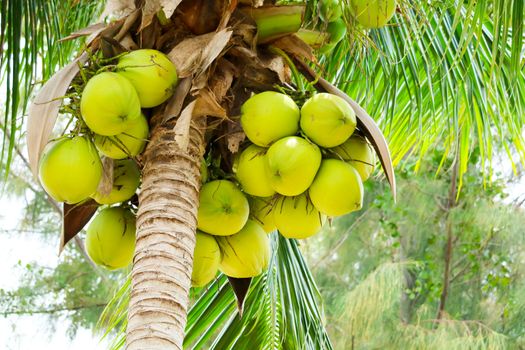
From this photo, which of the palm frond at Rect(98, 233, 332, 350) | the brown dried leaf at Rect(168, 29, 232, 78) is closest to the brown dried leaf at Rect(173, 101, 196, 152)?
the brown dried leaf at Rect(168, 29, 232, 78)

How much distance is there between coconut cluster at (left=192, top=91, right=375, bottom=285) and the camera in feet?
6.31

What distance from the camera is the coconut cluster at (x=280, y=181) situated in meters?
1.92

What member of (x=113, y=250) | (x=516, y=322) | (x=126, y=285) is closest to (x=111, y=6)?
(x=113, y=250)

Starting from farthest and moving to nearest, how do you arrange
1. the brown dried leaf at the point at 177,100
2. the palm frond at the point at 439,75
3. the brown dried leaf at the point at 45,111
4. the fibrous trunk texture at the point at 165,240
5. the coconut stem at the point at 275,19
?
the palm frond at the point at 439,75
the coconut stem at the point at 275,19
the brown dried leaf at the point at 177,100
the brown dried leaf at the point at 45,111
the fibrous trunk texture at the point at 165,240

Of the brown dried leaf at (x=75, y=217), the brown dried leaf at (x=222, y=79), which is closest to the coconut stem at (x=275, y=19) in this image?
the brown dried leaf at (x=222, y=79)

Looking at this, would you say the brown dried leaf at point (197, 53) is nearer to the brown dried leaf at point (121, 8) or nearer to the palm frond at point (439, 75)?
the brown dried leaf at point (121, 8)

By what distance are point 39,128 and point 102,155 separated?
0.77 ft

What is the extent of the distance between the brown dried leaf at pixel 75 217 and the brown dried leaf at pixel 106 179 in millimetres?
159

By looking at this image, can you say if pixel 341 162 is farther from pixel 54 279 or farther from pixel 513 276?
pixel 54 279

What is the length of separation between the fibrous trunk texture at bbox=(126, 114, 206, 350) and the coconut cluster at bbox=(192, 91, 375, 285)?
0.11 meters

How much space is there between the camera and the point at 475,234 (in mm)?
8609

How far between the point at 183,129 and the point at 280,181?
0.25 m

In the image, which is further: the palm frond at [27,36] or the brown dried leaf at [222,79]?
the palm frond at [27,36]

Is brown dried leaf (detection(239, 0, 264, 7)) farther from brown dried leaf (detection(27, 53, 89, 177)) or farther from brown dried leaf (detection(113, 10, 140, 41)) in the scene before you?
brown dried leaf (detection(27, 53, 89, 177))
